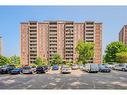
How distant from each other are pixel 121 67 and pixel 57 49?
58.6 ft

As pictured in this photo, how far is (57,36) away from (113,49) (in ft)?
57.4

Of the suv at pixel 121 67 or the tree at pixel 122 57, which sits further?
the tree at pixel 122 57

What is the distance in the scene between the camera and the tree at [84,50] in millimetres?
45969

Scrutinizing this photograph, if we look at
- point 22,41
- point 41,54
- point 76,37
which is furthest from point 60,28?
point 41,54

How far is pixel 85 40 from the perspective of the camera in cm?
4797

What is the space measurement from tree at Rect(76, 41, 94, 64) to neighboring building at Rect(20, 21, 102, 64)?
3.34 feet

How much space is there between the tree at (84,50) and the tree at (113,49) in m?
14.7

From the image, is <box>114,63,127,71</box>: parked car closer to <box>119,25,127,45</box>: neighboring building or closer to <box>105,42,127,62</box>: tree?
<box>105,42,127,62</box>: tree

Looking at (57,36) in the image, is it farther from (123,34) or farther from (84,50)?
(123,34)

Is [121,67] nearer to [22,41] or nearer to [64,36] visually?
[64,36]

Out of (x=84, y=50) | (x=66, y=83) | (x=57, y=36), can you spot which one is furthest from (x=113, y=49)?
(x=66, y=83)

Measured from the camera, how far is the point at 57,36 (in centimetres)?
5156

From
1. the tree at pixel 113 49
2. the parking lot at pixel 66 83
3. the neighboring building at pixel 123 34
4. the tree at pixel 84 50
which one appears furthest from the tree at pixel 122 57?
the parking lot at pixel 66 83

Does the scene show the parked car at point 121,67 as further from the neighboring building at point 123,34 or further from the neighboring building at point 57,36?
the neighboring building at point 123,34
